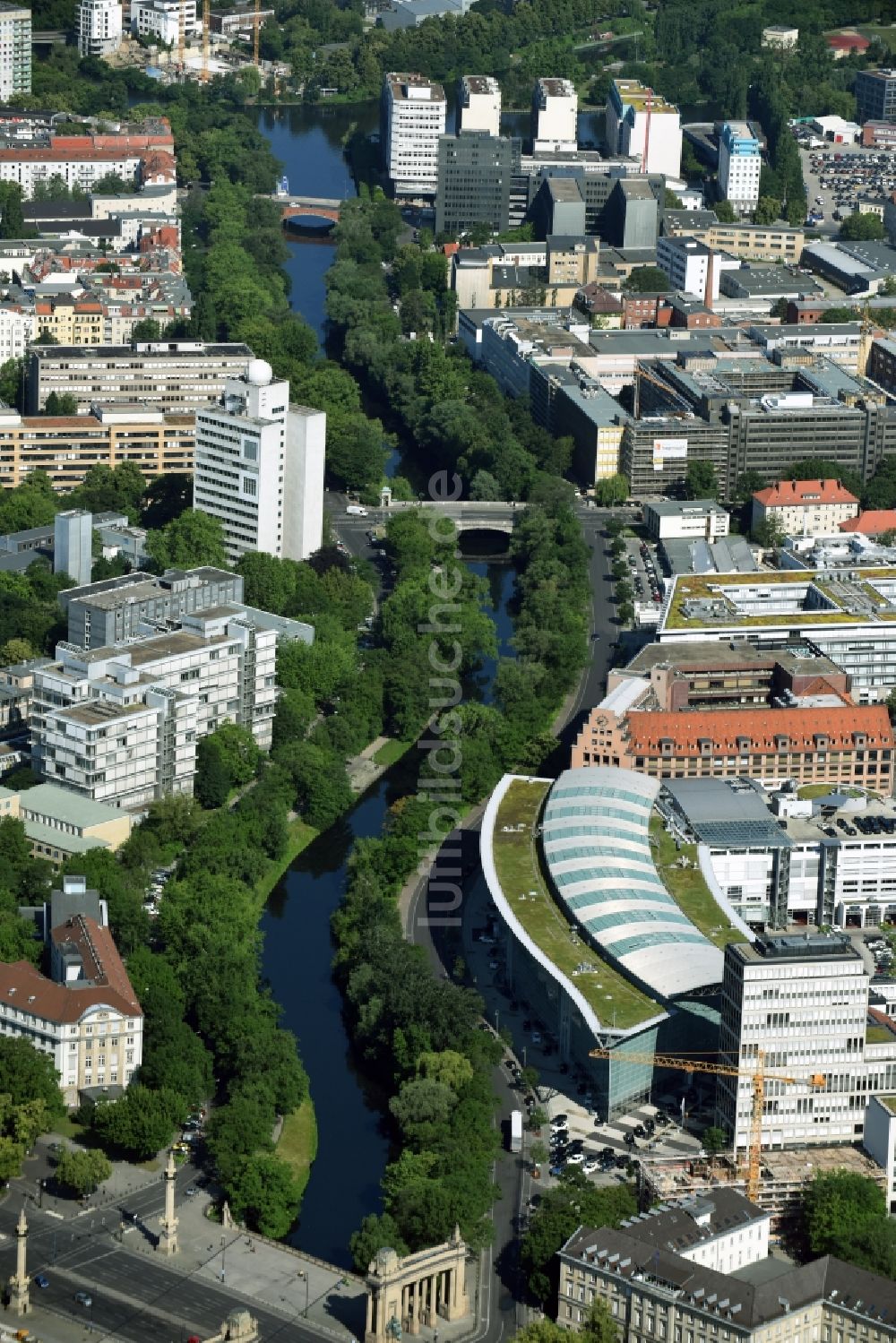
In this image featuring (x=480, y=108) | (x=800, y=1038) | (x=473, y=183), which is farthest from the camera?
(x=480, y=108)

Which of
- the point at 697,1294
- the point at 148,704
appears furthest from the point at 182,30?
the point at 697,1294

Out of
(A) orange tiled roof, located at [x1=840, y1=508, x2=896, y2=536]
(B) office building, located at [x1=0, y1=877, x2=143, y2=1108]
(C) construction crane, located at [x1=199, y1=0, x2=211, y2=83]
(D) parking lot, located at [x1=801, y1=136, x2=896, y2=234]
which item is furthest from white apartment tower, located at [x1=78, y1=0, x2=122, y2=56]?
(B) office building, located at [x1=0, y1=877, x2=143, y2=1108]

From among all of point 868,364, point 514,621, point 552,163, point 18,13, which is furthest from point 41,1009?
point 18,13

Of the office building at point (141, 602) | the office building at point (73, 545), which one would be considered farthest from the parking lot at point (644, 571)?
the office building at point (73, 545)

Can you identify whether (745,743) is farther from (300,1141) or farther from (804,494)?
(804,494)

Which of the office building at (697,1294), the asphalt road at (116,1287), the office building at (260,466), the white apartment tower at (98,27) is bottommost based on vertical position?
the asphalt road at (116,1287)

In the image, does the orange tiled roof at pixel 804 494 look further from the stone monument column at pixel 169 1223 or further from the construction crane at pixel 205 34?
the construction crane at pixel 205 34
